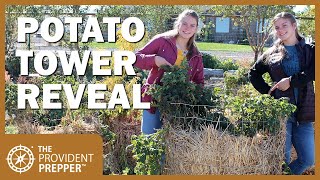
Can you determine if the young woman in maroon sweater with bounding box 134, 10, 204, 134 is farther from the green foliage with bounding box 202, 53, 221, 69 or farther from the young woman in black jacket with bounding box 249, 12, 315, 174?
the green foliage with bounding box 202, 53, 221, 69

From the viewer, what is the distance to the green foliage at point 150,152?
425 centimetres

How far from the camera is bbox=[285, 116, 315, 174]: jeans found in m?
4.49

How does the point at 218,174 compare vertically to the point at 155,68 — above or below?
below

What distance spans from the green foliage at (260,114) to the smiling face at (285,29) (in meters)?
0.56

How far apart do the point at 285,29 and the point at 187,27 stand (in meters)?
0.85

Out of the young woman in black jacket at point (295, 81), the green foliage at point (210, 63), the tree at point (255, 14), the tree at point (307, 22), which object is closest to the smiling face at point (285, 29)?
the young woman in black jacket at point (295, 81)

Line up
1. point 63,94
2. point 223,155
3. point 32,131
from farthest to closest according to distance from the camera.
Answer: point 63,94
point 32,131
point 223,155

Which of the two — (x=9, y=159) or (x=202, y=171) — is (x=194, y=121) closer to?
(x=202, y=171)

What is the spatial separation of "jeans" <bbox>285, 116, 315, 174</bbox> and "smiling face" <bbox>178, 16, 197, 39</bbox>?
1.15 m

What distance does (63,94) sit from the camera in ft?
19.0

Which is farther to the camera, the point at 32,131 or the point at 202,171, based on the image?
the point at 32,131

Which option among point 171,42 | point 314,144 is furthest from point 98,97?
point 314,144

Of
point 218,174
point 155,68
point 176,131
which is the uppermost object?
point 155,68

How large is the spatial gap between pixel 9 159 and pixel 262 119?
7.23 ft
